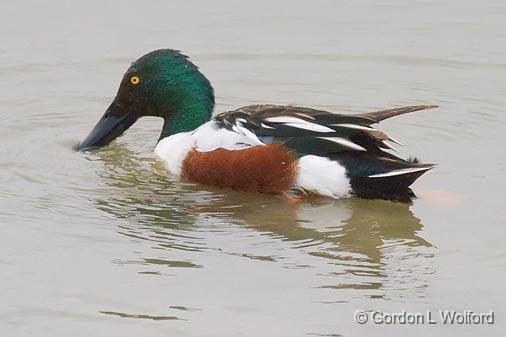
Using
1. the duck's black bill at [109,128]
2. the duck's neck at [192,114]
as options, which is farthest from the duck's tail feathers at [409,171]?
the duck's black bill at [109,128]

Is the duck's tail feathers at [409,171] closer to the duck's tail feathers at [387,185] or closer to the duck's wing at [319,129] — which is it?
the duck's tail feathers at [387,185]

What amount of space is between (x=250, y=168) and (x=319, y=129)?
57 cm

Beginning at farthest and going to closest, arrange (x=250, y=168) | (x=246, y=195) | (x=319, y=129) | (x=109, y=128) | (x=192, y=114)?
(x=109, y=128) < (x=192, y=114) < (x=246, y=195) < (x=250, y=168) < (x=319, y=129)

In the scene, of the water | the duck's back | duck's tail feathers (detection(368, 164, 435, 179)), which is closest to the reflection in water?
the water

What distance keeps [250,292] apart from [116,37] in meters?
5.90

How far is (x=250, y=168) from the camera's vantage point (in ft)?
28.5

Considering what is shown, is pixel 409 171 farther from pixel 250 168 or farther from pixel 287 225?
pixel 250 168

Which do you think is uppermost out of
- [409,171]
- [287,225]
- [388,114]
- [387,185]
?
[388,114]

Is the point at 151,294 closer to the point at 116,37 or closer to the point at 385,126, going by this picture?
the point at 385,126

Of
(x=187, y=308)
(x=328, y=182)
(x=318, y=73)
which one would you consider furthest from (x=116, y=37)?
(x=187, y=308)

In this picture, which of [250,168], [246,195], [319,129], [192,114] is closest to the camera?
[319,129]

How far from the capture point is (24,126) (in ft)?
33.9

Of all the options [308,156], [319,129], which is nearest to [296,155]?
[308,156]

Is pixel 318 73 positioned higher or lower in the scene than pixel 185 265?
higher
